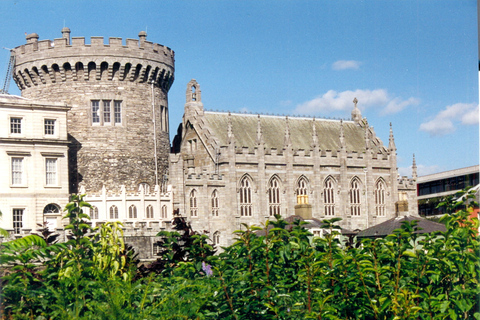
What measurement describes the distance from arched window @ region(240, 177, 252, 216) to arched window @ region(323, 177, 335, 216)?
7759 mm

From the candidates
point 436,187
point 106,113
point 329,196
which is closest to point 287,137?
point 329,196

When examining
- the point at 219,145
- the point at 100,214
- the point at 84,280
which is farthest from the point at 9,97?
the point at 84,280

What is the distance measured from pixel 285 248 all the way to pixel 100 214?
126ft

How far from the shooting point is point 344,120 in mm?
70000

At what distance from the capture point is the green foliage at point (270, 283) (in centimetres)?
1100

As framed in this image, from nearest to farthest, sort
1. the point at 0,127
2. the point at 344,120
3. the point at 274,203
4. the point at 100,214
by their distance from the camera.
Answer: the point at 0,127 → the point at 100,214 → the point at 274,203 → the point at 344,120

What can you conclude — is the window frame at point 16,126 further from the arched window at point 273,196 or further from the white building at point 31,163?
the arched window at point 273,196

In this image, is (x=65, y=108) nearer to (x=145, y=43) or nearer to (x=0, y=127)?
(x=0, y=127)

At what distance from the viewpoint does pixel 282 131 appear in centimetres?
6309

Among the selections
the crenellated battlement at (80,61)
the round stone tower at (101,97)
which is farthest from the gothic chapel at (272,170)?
the crenellated battlement at (80,61)

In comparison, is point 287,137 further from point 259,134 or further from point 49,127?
point 49,127

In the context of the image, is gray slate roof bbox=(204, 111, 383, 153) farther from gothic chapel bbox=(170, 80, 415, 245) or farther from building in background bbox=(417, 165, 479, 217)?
building in background bbox=(417, 165, 479, 217)

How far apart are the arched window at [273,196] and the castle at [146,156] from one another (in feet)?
0.27

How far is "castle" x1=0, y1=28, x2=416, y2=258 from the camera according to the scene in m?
47.1
